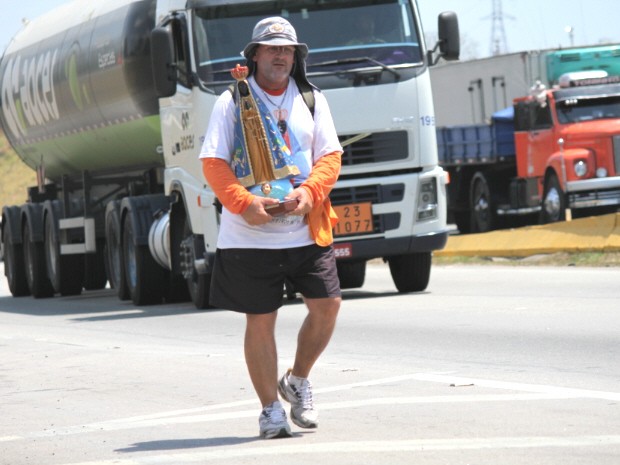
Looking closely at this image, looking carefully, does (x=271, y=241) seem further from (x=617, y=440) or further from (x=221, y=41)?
(x=221, y=41)

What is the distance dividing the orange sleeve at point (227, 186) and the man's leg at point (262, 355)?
1.91ft

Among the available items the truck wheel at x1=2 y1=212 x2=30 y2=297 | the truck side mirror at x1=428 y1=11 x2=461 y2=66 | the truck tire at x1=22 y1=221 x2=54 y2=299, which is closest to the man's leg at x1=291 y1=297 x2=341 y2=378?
the truck side mirror at x1=428 y1=11 x2=461 y2=66

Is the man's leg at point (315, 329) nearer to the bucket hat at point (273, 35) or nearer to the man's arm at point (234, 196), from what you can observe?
the man's arm at point (234, 196)

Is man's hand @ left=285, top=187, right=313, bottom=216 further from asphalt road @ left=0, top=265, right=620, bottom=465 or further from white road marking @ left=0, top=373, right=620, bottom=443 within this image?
white road marking @ left=0, top=373, right=620, bottom=443

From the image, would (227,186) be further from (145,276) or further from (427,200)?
(145,276)

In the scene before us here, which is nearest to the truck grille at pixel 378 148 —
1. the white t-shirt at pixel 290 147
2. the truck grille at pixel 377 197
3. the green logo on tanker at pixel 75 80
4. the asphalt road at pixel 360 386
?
the truck grille at pixel 377 197

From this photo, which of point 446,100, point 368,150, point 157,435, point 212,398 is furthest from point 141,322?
point 446,100

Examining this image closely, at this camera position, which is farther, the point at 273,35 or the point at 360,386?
the point at 360,386

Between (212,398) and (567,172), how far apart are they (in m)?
19.7

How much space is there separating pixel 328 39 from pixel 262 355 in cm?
947

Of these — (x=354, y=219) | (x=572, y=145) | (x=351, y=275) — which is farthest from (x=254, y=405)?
(x=572, y=145)

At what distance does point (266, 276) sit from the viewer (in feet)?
26.2

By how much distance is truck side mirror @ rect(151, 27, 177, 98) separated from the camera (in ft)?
55.6

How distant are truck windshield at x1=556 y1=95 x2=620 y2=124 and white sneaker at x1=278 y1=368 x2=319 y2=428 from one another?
2202cm
